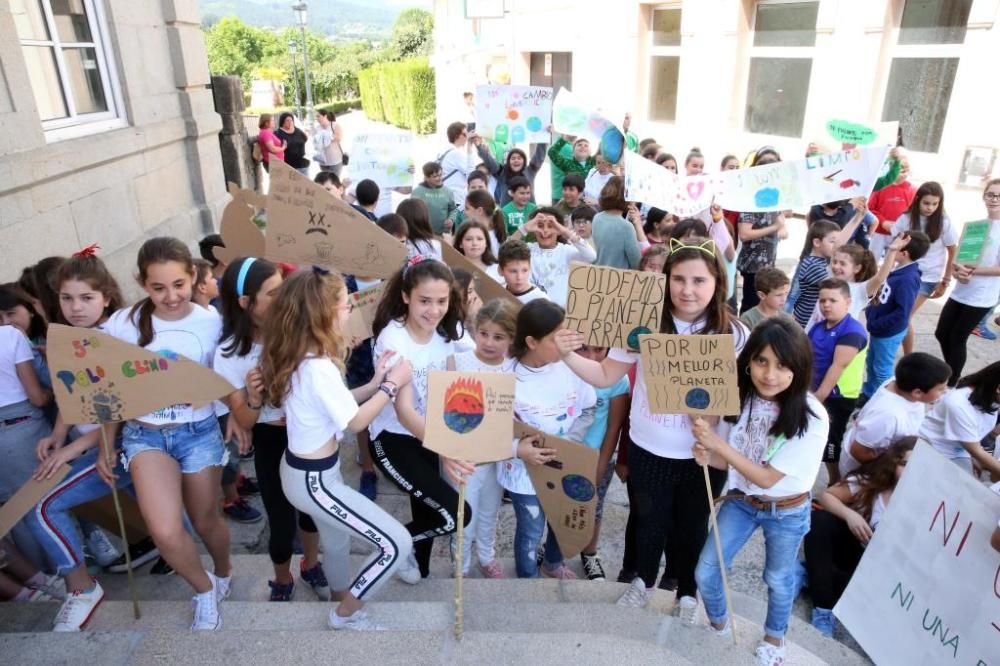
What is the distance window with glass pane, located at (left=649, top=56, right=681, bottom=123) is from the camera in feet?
45.5

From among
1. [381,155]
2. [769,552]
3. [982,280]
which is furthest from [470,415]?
[381,155]

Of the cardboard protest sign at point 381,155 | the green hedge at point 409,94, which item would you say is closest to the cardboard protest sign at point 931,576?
the cardboard protest sign at point 381,155

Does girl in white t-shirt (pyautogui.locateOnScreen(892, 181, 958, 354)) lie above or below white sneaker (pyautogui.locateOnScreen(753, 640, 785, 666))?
above

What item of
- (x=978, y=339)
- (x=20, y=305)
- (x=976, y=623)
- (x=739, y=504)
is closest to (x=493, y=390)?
(x=739, y=504)

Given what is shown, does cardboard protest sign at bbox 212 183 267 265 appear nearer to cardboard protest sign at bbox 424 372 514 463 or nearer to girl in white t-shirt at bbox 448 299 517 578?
girl in white t-shirt at bbox 448 299 517 578

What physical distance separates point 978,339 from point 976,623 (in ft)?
19.2

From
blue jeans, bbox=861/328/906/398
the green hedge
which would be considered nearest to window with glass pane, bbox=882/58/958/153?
blue jeans, bbox=861/328/906/398

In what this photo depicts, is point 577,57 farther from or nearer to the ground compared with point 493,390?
farther from the ground

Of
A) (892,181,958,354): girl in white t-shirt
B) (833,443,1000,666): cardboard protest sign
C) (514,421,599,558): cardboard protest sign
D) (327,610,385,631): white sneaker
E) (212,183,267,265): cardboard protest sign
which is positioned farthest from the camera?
(892,181,958,354): girl in white t-shirt

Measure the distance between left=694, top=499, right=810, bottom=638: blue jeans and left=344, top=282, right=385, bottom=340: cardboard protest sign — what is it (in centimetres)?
192

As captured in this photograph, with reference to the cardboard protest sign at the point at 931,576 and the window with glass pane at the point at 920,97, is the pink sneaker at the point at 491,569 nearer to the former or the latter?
the cardboard protest sign at the point at 931,576

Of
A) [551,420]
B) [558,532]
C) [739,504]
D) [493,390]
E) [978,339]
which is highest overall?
[493,390]

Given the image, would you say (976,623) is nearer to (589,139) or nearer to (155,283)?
(155,283)

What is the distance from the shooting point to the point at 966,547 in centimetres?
201
